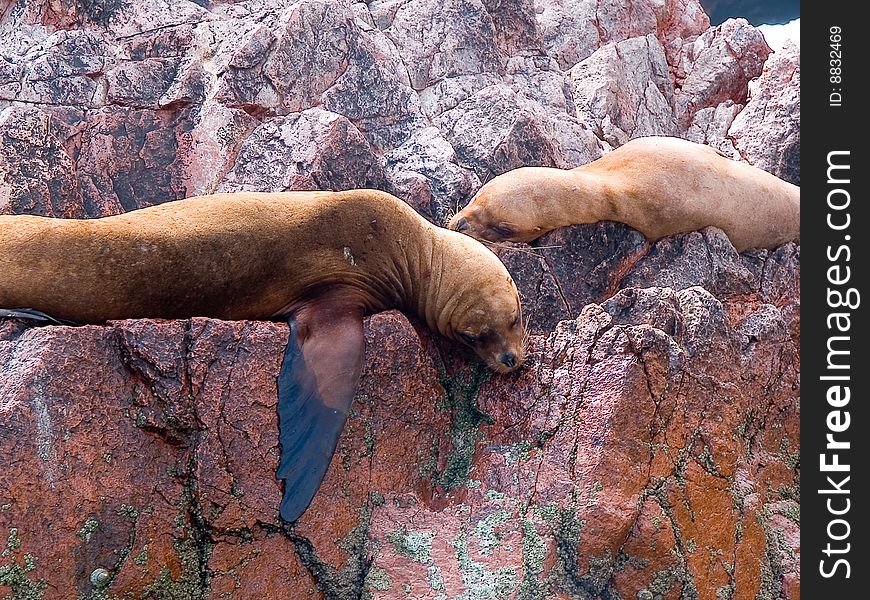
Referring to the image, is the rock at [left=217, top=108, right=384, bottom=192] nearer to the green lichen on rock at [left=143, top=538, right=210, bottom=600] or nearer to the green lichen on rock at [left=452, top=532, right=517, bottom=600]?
the green lichen on rock at [left=143, top=538, right=210, bottom=600]

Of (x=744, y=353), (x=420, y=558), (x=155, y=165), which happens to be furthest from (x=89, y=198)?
(x=744, y=353)

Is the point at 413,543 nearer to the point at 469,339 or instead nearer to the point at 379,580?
the point at 379,580

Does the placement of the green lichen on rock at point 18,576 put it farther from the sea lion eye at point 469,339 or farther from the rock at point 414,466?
the sea lion eye at point 469,339

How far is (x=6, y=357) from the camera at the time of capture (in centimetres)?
355

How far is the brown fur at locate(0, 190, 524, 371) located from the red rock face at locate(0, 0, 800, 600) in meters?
0.28

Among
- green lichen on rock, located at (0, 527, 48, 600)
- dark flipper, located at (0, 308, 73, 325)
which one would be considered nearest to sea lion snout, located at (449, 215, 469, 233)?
dark flipper, located at (0, 308, 73, 325)

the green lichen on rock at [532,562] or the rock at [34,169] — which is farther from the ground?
the rock at [34,169]

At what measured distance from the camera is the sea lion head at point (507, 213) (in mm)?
6250

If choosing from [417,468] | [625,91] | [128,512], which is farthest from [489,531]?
Result: [625,91]

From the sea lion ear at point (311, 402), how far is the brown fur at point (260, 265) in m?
0.45

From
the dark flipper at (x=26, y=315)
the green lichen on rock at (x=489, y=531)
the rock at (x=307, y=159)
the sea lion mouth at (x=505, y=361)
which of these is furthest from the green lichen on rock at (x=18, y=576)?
the rock at (x=307, y=159)

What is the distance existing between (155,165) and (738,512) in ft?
15.2

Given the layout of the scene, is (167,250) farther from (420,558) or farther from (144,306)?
(420,558)

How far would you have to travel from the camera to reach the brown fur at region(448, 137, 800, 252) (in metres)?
6.30
